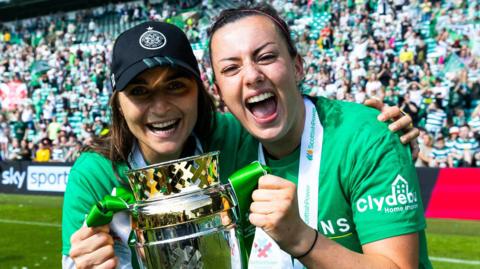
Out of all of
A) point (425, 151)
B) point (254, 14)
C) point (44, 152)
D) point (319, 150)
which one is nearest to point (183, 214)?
point (319, 150)

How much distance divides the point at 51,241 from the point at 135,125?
743 cm

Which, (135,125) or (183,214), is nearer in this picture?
(183,214)

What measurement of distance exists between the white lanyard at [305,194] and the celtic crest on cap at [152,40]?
623 millimetres

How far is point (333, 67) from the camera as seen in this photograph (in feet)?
48.4

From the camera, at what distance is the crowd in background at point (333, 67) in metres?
12.0

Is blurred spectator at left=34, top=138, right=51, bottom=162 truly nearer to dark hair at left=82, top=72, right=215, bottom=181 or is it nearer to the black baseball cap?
dark hair at left=82, top=72, right=215, bottom=181

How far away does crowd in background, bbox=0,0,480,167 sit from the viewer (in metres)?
12.0

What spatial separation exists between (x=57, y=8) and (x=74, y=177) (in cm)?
2818

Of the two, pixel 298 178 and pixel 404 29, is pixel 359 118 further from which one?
pixel 404 29

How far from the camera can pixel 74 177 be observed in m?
2.46

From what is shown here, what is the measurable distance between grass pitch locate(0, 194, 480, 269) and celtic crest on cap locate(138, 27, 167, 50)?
543 cm

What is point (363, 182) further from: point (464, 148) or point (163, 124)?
point (464, 148)

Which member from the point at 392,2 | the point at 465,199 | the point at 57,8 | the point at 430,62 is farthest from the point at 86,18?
the point at 465,199

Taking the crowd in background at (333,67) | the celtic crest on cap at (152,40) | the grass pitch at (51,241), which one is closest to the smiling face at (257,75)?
Result: the celtic crest on cap at (152,40)
